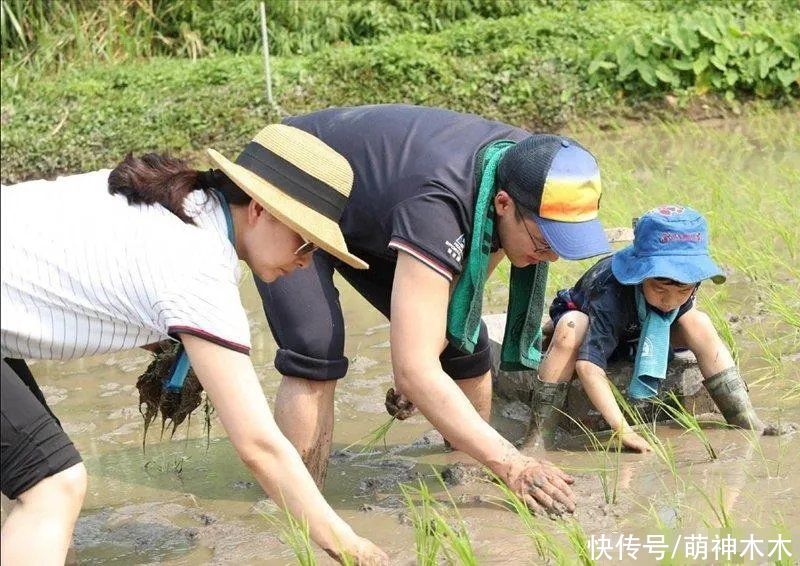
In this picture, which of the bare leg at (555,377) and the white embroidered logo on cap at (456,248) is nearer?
the white embroidered logo on cap at (456,248)

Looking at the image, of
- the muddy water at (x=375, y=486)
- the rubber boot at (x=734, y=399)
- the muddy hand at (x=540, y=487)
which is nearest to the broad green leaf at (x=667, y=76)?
the muddy water at (x=375, y=486)

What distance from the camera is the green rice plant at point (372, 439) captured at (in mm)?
3643

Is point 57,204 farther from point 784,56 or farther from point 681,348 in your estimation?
point 784,56

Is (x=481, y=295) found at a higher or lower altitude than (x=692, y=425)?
higher

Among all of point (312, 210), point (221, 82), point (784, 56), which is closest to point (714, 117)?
point (784, 56)

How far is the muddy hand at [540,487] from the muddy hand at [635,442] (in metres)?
0.58

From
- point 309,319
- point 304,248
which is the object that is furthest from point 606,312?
point 304,248

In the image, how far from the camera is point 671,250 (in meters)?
3.47

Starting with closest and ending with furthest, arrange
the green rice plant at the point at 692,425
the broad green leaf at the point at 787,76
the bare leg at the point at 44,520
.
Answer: the bare leg at the point at 44,520, the green rice plant at the point at 692,425, the broad green leaf at the point at 787,76

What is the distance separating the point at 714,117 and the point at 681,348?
16.7 feet

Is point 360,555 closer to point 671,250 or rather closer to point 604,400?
point 604,400

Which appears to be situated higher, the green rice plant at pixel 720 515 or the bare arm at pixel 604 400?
the green rice plant at pixel 720 515

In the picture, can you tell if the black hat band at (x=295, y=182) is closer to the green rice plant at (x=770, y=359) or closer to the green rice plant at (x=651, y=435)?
the green rice plant at (x=651, y=435)

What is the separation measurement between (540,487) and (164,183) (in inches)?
46.5
